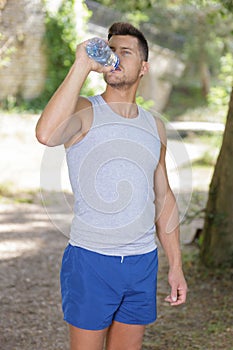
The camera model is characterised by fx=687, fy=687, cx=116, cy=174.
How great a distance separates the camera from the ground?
4.68 metres

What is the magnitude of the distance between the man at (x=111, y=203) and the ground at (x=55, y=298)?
0.33 metres

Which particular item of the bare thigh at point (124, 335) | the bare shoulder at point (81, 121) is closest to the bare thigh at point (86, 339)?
the bare thigh at point (124, 335)

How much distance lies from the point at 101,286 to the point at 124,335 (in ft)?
0.90

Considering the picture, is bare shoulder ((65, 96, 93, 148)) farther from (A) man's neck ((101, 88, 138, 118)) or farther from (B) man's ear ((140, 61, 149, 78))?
(B) man's ear ((140, 61, 149, 78))

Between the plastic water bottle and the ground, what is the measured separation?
0.79 m

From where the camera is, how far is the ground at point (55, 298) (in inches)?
184

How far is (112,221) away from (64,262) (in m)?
0.29

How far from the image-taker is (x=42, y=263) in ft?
22.1

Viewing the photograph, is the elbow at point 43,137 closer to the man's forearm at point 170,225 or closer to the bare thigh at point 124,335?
the man's forearm at point 170,225

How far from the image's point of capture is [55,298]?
18.6ft

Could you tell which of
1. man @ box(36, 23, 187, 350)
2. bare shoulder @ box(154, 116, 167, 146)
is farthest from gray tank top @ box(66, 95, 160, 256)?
bare shoulder @ box(154, 116, 167, 146)

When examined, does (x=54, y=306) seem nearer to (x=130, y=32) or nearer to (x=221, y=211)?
(x=221, y=211)

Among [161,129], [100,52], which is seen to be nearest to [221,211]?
[161,129]

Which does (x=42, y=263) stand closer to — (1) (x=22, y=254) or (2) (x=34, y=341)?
(1) (x=22, y=254)
